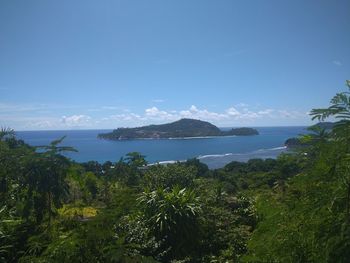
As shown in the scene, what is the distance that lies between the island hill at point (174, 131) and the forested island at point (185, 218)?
150777 millimetres

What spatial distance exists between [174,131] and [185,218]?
167138 millimetres

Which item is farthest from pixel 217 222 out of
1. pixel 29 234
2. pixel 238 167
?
pixel 238 167

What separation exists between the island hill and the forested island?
151 m

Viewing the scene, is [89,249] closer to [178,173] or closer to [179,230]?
[179,230]

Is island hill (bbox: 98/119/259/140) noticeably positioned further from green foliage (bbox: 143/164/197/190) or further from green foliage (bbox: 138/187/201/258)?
green foliage (bbox: 138/187/201/258)

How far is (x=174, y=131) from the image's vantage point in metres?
Answer: 178

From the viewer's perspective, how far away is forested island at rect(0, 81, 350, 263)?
428cm

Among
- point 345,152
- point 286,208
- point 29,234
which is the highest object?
point 345,152

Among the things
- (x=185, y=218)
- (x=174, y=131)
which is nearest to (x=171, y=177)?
(x=185, y=218)

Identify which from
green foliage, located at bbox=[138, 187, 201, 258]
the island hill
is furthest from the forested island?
the island hill

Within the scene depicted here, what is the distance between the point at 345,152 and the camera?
4.24 m

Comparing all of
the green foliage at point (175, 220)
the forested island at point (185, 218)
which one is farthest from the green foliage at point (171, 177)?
the green foliage at point (175, 220)

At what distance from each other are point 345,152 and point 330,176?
1.10ft

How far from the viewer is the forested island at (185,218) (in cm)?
428
